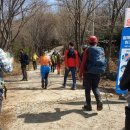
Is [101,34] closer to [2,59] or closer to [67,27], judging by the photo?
[67,27]

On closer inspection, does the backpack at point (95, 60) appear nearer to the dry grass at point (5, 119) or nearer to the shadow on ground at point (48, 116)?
the shadow on ground at point (48, 116)

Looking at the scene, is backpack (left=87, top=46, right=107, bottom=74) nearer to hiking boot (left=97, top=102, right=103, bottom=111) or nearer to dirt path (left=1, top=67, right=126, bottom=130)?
hiking boot (left=97, top=102, right=103, bottom=111)

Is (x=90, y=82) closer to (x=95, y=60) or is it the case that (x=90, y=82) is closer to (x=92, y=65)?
(x=92, y=65)

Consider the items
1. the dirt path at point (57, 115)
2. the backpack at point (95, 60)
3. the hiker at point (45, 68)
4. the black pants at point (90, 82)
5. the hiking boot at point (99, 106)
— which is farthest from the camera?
the hiker at point (45, 68)

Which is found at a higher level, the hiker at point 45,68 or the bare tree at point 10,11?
the bare tree at point 10,11

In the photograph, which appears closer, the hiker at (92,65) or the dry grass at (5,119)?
the dry grass at (5,119)

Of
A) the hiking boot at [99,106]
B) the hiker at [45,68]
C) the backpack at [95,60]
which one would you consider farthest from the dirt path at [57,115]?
the hiker at [45,68]

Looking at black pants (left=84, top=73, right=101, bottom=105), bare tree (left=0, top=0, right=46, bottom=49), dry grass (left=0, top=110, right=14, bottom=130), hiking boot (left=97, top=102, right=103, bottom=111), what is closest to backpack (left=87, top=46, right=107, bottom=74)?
black pants (left=84, top=73, right=101, bottom=105)

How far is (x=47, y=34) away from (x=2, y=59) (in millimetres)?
58167

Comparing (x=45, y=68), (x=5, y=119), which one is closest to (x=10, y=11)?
(x=45, y=68)

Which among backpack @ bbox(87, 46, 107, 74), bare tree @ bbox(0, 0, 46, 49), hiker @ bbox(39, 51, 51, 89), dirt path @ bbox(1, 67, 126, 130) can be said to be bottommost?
dirt path @ bbox(1, 67, 126, 130)

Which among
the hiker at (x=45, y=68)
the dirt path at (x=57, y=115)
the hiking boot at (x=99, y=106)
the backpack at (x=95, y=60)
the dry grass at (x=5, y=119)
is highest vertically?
the backpack at (x=95, y=60)

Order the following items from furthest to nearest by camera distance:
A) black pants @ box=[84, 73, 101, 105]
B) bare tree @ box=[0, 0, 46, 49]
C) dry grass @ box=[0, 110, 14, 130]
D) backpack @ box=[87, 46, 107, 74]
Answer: bare tree @ box=[0, 0, 46, 49]
black pants @ box=[84, 73, 101, 105]
backpack @ box=[87, 46, 107, 74]
dry grass @ box=[0, 110, 14, 130]

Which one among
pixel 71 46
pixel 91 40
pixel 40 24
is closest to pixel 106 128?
pixel 91 40
